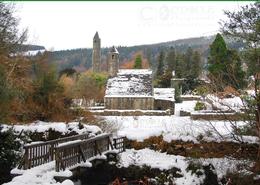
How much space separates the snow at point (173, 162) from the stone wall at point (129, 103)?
76.6 feet

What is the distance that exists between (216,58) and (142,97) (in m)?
9.12

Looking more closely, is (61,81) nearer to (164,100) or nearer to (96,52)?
(164,100)

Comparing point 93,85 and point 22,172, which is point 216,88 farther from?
point 93,85

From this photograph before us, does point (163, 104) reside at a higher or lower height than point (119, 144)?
higher

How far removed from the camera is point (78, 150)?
14352 millimetres

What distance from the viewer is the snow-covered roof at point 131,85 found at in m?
43.9

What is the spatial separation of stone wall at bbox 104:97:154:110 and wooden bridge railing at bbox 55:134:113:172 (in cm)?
2524

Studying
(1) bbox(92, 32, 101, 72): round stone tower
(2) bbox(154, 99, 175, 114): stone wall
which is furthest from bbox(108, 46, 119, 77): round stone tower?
(1) bbox(92, 32, 101, 72): round stone tower

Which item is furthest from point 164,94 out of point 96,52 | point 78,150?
point 96,52

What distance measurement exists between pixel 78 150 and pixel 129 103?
29.3m

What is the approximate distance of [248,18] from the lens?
1529cm

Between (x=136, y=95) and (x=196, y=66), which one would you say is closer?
(x=136, y=95)

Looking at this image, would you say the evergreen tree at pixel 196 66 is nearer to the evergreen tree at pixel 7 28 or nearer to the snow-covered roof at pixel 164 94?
the snow-covered roof at pixel 164 94

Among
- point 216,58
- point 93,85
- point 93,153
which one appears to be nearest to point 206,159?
point 93,153
